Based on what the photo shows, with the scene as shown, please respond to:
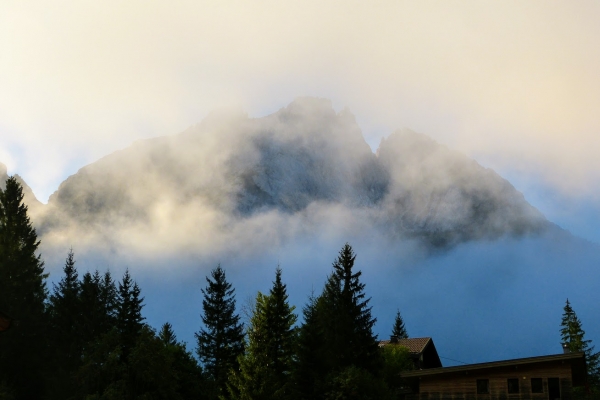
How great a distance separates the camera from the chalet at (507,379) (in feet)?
116

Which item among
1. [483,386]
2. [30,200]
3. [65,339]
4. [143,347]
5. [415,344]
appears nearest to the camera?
[143,347]

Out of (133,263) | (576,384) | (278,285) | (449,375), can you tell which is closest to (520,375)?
(449,375)

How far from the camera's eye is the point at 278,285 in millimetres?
42938

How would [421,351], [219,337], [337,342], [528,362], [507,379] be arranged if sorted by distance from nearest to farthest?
[528,362] → [507,379] → [337,342] → [219,337] → [421,351]

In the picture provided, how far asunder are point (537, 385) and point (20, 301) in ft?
125

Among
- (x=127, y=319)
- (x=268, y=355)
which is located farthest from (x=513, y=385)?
(x=127, y=319)

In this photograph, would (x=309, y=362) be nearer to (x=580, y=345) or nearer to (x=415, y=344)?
(x=415, y=344)

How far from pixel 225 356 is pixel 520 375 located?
2677 centimetres

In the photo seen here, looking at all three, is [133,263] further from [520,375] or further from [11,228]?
A: [520,375]

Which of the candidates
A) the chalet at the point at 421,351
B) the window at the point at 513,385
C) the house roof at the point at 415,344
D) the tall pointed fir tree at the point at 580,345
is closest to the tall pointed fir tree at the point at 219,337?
the chalet at the point at 421,351

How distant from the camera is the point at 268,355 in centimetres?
3903

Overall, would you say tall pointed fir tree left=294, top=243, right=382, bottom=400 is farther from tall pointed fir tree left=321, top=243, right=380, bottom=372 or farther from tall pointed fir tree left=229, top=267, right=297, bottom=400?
tall pointed fir tree left=229, top=267, right=297, bottom=400

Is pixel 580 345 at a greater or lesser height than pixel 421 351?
greater

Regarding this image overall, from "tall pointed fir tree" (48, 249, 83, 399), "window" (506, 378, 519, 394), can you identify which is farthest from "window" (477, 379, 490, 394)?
"tall pointed fir tree" (48, 249, 83, 399)
